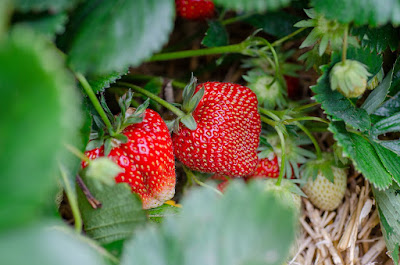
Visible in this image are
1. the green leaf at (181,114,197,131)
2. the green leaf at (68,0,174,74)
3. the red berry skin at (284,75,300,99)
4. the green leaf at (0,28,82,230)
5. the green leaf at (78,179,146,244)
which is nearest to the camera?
the green leaf at (0,28,82,230)

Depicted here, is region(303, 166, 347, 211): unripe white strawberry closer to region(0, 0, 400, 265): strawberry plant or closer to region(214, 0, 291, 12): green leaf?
region(0, 0, 400, 265): strawberry plant

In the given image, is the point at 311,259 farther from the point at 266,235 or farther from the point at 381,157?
the point at 266,235

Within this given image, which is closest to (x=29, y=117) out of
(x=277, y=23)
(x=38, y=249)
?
(x=38, y=249)

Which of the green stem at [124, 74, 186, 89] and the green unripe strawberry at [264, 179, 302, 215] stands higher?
the green stem at [124, 74, 186, 89]

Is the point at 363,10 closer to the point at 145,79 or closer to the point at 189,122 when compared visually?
the point at 189,122

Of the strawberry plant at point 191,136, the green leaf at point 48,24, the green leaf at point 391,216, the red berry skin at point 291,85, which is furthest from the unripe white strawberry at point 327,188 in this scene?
the green leaf at point 48,24

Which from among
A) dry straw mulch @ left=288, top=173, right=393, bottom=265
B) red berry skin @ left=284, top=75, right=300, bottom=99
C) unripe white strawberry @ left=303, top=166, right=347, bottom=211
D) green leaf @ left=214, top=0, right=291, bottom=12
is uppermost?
green leaf @ left=214, top=0, right=291, bottom=12

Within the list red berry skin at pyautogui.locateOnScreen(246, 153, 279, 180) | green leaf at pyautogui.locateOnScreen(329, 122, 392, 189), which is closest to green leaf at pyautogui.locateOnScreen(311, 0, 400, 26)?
green leaf at pyautogui.locateOnScreen(329, 122, 392, 189)
